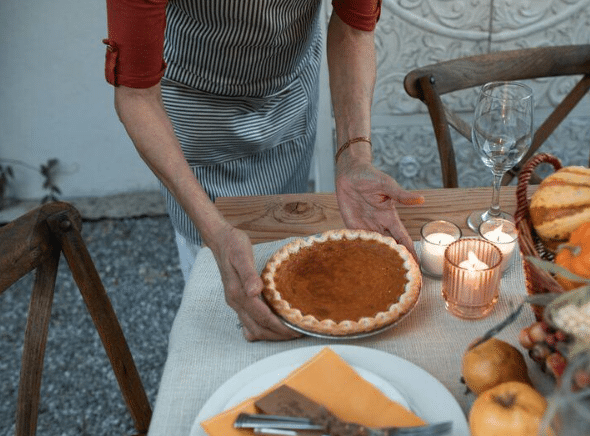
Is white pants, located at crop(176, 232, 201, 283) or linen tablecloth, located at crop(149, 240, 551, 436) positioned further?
white pants, located at crop(176, 232, 201, 283)

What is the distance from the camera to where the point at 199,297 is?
1.19 meters

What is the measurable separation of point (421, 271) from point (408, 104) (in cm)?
163

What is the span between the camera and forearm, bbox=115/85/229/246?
130 cm

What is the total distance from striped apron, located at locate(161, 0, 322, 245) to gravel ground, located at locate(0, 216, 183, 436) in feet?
2.36

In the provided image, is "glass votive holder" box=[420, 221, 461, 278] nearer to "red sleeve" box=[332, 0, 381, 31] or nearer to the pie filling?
the pie filling

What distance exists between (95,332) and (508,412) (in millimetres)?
1968

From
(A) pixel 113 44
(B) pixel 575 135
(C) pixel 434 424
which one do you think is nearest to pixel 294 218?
(A) pixel 113 44

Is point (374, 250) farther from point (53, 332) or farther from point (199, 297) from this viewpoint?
point (53, 332)

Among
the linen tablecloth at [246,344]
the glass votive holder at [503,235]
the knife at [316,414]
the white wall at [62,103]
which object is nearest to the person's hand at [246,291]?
the linen tablecloth at [246,344]

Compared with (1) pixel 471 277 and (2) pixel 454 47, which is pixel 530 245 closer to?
(1) pixel 471 277

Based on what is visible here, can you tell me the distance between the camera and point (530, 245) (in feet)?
3.06

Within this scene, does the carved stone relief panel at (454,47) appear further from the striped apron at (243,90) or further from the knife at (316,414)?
the knife at (316,414)

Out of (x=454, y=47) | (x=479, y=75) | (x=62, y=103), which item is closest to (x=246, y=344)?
(x=479, y=75)

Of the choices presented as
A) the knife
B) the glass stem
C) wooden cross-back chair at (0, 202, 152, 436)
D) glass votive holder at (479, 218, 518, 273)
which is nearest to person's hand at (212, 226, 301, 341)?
the knife
